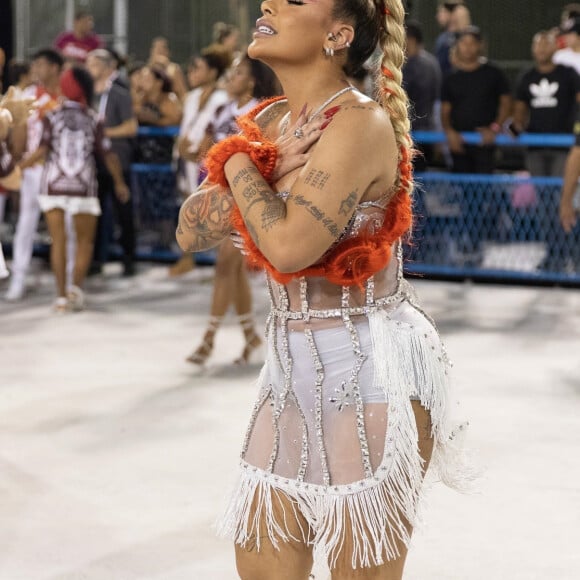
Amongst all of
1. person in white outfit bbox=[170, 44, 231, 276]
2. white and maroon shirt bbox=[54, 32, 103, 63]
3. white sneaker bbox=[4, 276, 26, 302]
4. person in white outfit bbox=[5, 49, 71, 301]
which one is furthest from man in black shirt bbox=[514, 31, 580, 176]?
white and maroon shirt bbox=[54, 32, 103, 63]

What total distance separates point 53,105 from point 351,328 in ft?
21.6

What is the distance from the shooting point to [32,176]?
9.12 metres

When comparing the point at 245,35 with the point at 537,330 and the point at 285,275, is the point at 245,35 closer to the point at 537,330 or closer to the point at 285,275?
the point at 537,330

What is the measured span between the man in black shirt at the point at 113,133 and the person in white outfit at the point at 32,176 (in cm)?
76

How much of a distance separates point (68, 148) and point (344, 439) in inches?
251

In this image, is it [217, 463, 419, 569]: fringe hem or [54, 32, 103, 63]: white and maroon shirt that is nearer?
[217, 463, 419, 569]: fringe hem

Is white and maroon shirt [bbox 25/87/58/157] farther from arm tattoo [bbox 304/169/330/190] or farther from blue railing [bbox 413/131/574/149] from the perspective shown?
arm tattoo [bbox 304/169/330/190]

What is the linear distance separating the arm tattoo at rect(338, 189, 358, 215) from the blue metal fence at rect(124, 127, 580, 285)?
7195mm

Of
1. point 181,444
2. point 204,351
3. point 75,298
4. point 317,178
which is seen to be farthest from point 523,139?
point 317,178

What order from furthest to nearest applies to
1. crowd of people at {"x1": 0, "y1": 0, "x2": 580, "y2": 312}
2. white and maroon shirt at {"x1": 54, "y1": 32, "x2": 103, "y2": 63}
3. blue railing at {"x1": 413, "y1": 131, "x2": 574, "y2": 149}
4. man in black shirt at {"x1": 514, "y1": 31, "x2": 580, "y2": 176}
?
white and maroon shirt at {"x1": 54, "y1": 32, "x2": 103, "y2": 63}
man in black shirt at {"x1": 514, "y1": 31, "x2": 580, "y2": 176}
blue railing at {"x1": 413, "y1": 131, "x2": 574, "y2": 149}
crowd of people at {"x1": 0, "y1": 0, "x2": 580, "y2": 312}

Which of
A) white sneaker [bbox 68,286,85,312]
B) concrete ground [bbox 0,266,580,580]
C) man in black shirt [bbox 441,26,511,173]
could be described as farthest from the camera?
man in black shirt [bbox 441,26,511,173]

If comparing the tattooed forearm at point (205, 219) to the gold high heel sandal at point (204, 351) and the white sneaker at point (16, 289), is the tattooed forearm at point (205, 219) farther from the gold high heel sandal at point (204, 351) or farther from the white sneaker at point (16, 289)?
the white sneaker at point (16, 289)

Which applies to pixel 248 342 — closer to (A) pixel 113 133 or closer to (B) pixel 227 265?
(B) pixel 227 265

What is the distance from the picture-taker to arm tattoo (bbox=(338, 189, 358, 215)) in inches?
85.4
